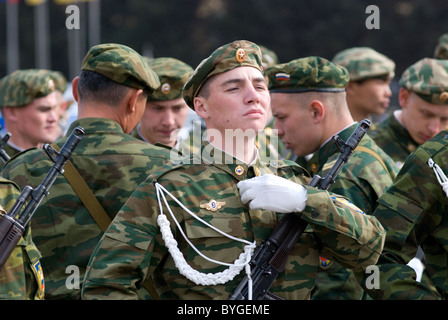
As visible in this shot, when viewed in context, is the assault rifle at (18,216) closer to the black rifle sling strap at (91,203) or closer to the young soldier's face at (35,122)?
the black rifle sling strap at (91,203)

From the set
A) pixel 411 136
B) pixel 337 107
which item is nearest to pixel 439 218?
pixel 337 107

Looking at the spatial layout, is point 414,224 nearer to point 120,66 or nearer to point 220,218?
point 220,218

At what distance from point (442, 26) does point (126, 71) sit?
1188 inches

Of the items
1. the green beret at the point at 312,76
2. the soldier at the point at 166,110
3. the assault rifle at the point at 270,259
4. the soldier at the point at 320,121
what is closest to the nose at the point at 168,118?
the soldier at the point at 166,110

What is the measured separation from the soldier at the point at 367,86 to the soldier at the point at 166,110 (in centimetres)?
187

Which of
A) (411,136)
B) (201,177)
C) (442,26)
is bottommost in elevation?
(442,26)

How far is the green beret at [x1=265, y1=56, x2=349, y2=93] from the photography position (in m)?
4.83

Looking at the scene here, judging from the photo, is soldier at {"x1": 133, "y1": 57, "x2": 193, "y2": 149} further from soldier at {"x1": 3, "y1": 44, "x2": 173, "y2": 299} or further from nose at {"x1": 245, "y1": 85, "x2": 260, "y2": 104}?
nose at {"x1": 245, "y1": 85, "x2": 260, "y2": 104}

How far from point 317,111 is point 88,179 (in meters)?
1.46

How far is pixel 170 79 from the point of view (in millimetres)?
5902

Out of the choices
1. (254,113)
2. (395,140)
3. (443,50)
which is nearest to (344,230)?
(254,113)

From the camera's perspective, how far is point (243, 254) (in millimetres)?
3287

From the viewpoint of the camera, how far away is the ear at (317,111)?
4.75 metres
